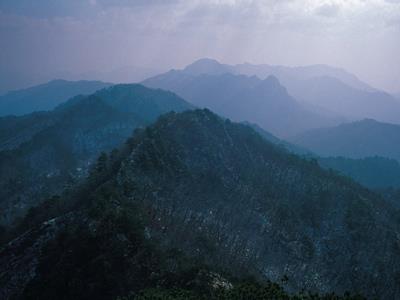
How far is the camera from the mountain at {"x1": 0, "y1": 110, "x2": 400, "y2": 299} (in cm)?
7881

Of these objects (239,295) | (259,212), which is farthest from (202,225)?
(239,295)

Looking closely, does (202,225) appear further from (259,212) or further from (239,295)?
(239,295)

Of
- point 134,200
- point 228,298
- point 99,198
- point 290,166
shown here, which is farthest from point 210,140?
point 228,298

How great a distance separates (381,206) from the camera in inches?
6663

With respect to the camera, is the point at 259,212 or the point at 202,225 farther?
the point at 259,212

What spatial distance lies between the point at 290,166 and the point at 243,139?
25.7 metres

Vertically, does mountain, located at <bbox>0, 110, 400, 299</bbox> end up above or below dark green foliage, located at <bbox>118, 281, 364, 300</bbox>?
below

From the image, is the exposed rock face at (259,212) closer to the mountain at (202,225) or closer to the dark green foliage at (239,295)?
the mountain at (202,225)

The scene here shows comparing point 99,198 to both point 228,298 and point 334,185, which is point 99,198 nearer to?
point 228,298

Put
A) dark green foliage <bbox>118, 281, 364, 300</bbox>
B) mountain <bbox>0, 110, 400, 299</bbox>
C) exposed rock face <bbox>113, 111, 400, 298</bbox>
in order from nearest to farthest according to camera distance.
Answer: dark green foliage <bbox>118, 281, 364, 300</bbox> → mountain <bbox>0, 110, 400, 299</bbox> → exposed rock face <bbox>113, 111, 400, 298</bbox>

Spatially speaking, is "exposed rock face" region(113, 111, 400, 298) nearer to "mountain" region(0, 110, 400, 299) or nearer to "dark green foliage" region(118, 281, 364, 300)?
"mountain" region(0, 110, 400, 299)

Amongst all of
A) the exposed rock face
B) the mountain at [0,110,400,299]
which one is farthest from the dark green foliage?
the exposed rock face

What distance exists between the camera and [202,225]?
120750mm

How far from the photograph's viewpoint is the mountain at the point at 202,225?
7881 centimetres
